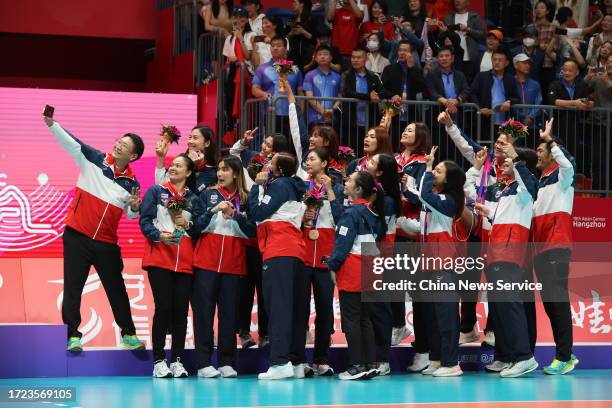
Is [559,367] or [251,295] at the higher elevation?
[251,295]

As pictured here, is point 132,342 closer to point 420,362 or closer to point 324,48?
point 420,362

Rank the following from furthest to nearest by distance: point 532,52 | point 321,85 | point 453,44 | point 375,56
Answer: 1. point 532,52
2. point 453,44
3. point 375,56
4. point 321,85

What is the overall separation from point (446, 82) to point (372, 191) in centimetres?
505

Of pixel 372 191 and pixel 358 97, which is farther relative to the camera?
pixel 358 97

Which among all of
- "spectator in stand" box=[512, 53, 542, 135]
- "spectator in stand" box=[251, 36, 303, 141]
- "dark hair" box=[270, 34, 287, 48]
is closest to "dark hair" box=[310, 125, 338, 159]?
"spectator in stand" box=[251, 36, 303, 141]

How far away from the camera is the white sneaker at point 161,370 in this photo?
33.8ft

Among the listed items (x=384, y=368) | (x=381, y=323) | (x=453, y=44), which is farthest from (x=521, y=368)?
(x=453, y=44)

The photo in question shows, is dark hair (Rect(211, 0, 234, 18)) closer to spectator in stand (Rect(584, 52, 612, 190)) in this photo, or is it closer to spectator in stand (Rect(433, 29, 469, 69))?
spectator in stand (Rect(433, 29, 469, 69))

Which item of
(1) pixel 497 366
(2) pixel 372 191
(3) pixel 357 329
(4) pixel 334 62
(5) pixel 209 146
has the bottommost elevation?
(1) pixel 497 366

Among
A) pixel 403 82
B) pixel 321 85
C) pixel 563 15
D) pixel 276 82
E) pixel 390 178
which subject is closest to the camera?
pixel 390 178

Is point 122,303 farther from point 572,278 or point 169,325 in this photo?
point 572,278

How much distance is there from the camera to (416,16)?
54.0 ft

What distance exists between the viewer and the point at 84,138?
15.7 meters

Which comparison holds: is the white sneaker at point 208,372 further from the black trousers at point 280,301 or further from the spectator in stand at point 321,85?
the spectator in stand at point 321,85
